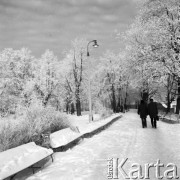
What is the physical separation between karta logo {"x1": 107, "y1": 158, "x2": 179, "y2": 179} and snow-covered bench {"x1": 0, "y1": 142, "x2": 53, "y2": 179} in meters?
1.92

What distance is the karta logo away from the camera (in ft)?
21.4

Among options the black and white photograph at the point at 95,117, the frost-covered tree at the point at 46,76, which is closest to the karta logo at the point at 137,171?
the black and white photograph at the point at 95,117

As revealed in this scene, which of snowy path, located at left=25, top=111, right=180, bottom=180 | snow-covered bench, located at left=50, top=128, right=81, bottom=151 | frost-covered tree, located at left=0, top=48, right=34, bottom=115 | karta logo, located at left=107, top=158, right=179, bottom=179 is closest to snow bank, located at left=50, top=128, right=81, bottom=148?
snow-covered bench, located at left=50, top=128, right=81, bottom=151

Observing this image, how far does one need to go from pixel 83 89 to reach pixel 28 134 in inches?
1561

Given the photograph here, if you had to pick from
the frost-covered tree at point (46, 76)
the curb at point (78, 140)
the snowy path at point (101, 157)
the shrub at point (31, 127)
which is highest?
the frost-covered tree at point (46, 76)

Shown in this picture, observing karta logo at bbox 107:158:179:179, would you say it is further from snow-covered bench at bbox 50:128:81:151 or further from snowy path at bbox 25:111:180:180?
snow-covered bench at bbox 50:128:81:151

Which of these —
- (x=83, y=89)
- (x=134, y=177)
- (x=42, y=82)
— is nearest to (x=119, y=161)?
(x=134, y=177)

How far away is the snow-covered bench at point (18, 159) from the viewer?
618 centimetres

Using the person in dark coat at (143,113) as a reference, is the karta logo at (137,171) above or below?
below

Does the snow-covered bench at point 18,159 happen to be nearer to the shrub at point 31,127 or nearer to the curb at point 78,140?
the shrub at point 31,127

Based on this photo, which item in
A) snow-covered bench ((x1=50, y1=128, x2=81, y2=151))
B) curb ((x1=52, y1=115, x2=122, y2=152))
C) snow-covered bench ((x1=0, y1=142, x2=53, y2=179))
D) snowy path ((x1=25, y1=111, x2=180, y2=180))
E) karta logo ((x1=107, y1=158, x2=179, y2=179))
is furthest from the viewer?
curb ((x1=52, y1=115, x2=122, y2=152))

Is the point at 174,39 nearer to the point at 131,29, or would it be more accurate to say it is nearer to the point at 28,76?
the point at 131,29

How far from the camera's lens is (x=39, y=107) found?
12867 millimetres

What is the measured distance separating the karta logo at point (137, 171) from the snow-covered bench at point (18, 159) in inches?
75.5
